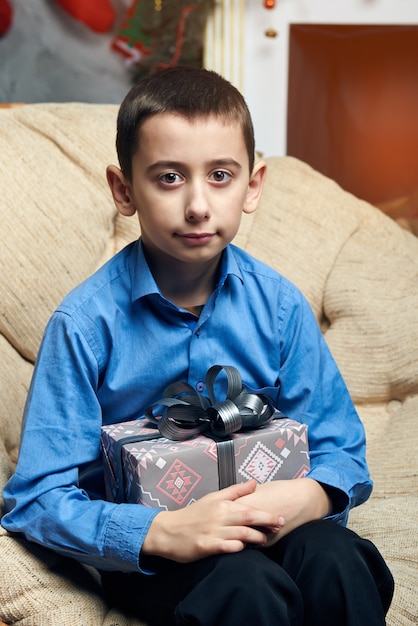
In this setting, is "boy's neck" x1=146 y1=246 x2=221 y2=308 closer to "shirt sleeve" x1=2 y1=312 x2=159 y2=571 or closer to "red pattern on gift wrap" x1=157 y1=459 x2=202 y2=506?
"shirt sleeve" x1=2 y1=312 x2=159 y2=571

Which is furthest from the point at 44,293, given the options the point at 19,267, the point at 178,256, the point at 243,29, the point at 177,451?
the point at 243,29

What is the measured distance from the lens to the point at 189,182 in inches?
44.9

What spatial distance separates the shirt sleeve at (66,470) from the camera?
1.06 m

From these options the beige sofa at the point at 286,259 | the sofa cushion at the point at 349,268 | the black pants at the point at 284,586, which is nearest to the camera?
the black pants at the point at 284,586

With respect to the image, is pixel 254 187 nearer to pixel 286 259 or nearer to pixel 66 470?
pixel 66 470

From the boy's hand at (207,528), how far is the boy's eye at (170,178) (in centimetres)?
41

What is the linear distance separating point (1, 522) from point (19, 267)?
64cm

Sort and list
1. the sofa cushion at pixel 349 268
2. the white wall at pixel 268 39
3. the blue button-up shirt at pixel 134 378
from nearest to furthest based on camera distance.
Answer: the blue button-up shirt at pixel 134 378
the sofa cushion at pixel 349 268
the white wall at pixel 268 39

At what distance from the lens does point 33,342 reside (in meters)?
1.69

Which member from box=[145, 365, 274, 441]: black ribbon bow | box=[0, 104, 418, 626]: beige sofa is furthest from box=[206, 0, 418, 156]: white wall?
box=[145, 365, 274, 441]: black ribbon bow

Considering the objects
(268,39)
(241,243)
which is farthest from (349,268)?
(268,39)

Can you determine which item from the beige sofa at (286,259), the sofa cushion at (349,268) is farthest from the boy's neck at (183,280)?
the sofa cushion at (349,268)

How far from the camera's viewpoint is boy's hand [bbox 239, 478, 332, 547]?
1099mm

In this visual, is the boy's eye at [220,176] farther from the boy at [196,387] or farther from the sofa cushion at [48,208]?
the sofa cushion at [48,208]
